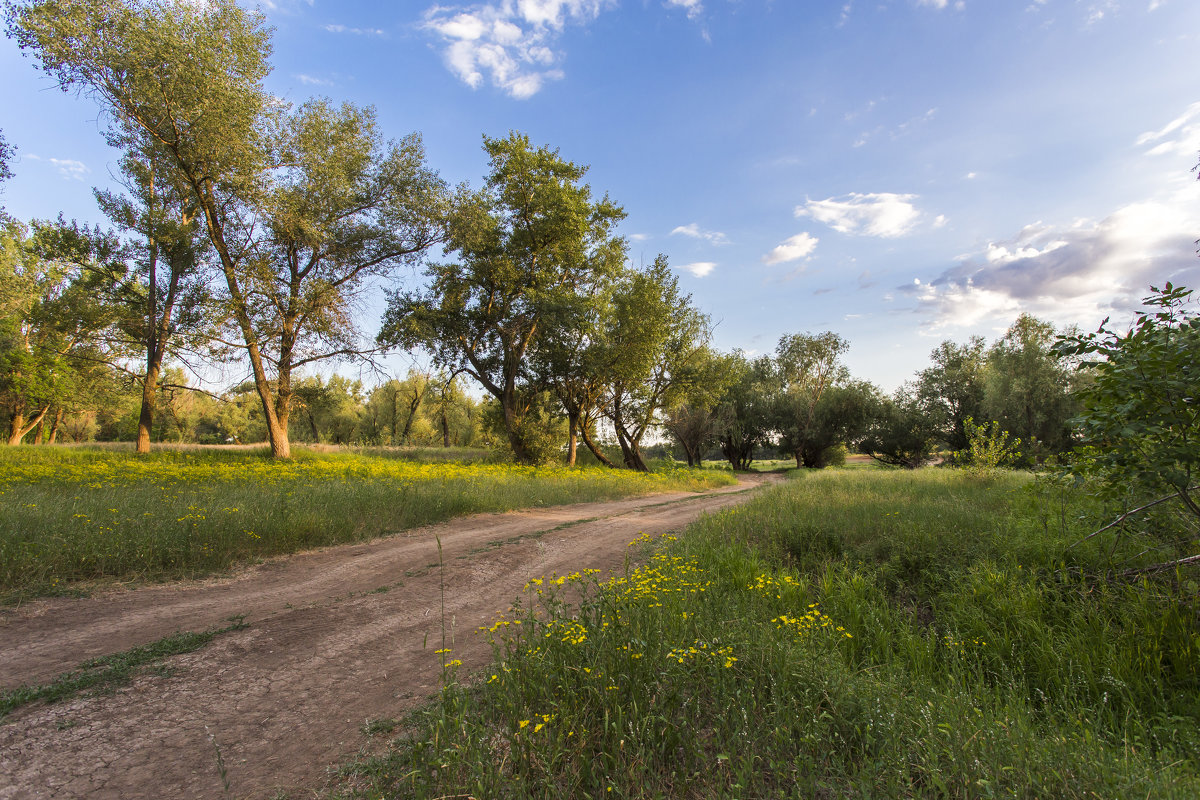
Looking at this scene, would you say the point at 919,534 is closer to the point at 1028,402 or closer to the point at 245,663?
the point at 245,663

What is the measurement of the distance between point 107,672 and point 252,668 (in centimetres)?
109

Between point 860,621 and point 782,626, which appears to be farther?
point 860,621

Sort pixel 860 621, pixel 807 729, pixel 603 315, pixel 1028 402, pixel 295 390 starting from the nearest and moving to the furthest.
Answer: pixel 807 729 < pixel 860 621 < pixel 295 390 < pixel 603 315 < pixel 1028 402

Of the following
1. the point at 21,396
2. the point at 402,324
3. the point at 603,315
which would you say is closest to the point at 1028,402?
the point at 603,315

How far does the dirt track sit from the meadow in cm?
48

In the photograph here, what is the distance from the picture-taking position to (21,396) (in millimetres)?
32812

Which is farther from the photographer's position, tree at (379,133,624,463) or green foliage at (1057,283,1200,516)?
tree at (379,133,624,463)

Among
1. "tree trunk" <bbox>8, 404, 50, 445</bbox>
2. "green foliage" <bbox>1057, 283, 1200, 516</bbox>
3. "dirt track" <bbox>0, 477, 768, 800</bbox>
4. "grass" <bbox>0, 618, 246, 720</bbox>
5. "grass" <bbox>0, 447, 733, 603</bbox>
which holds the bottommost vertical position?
"dirt track" <bbox>0, 477, 768, 800</bbox>

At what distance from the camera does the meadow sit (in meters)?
2.52

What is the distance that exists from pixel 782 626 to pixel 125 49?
23.7m

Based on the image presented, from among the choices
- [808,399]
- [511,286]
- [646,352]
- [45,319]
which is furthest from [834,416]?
[45,319]

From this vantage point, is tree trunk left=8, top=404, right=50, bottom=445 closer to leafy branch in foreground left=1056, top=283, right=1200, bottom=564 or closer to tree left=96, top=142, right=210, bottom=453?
tree left=96, top=142, right=210, bottom=453

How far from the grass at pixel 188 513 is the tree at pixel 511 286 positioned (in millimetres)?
9459

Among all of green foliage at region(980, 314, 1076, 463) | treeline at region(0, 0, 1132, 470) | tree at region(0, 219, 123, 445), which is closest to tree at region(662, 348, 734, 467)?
treeline at region(0, 0, 1132, 470)
